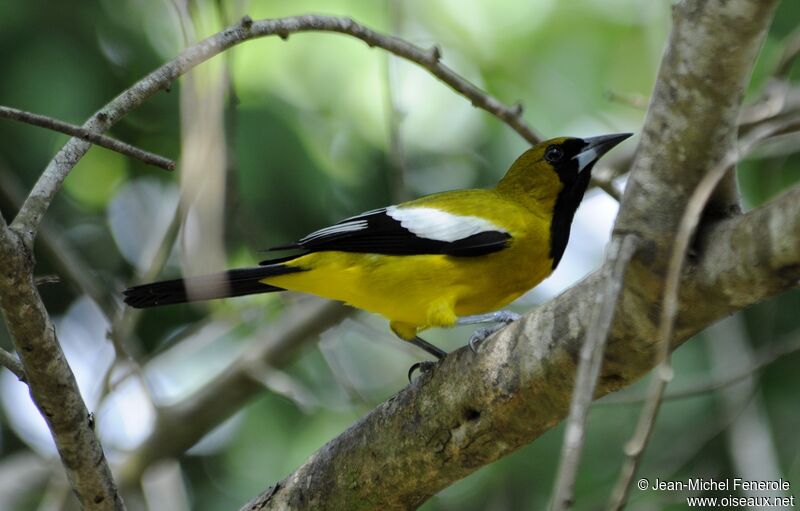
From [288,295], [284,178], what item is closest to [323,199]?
[284,178]

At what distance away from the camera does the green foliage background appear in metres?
5.84

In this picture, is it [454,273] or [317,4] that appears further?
[317,4]

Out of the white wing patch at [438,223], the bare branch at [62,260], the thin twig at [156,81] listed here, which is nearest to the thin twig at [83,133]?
the thin twig at [156,81]

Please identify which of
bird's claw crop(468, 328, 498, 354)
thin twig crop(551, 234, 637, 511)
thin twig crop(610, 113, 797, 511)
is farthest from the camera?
bird's claw crop(468, 328, 498, 354)

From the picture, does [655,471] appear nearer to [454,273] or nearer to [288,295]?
[454,273]

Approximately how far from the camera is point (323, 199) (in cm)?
629

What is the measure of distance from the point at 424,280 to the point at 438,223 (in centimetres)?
35

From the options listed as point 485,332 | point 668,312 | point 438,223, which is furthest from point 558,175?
point 668,312

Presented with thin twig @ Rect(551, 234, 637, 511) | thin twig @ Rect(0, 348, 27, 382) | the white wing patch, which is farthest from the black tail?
thin twig @ Rect(551, 234, 637, 511)

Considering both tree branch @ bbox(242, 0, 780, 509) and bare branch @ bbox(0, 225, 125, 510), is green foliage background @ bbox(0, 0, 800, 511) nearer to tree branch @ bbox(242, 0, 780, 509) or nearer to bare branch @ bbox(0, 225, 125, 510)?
tree branch @ bbox(242, 0, 780, 509)

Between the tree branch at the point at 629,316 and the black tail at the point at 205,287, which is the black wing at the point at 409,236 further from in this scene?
the tree branch at the point at 629,316

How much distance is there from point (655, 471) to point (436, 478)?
2.46 metres

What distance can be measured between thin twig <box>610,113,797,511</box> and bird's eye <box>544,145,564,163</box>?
250 cm

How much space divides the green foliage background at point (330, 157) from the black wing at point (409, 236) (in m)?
1.12
